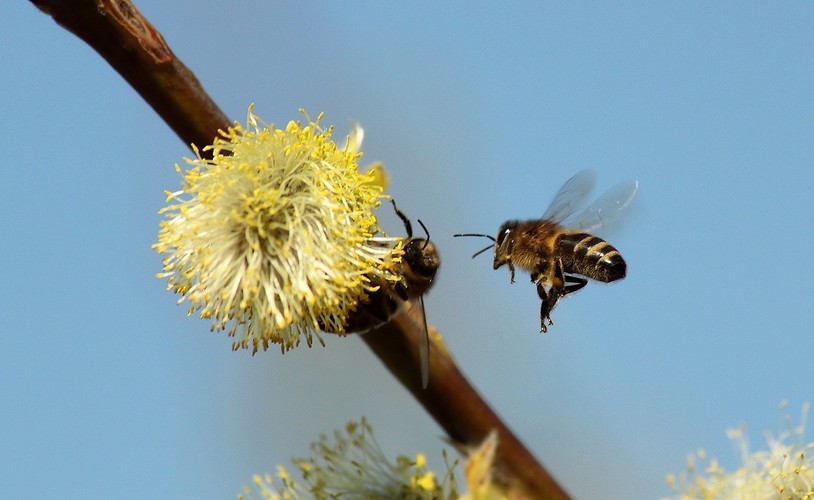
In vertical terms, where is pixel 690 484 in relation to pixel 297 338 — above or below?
below

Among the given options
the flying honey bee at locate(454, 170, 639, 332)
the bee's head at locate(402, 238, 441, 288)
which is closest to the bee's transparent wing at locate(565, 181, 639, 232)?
the flying honey bee at locate(454, 170, 639, 332)

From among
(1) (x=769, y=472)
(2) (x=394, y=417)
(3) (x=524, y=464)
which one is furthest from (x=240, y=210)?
(2) (x=394, y=417)

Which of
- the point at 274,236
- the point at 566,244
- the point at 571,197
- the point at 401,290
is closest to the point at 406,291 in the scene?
the point at 401,290

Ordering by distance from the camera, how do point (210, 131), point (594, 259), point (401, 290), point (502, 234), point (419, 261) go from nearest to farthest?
point (210, 131) < point (401, 290) < point (419, 261) < point (594, 259) < point (502, 234)

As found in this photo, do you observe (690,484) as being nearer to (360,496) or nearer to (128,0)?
(360,496)

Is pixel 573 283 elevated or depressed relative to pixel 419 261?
depressed

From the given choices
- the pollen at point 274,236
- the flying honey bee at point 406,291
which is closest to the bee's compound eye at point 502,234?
the flying honey bee at point 406,291

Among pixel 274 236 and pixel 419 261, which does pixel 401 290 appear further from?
pixel 274 236
